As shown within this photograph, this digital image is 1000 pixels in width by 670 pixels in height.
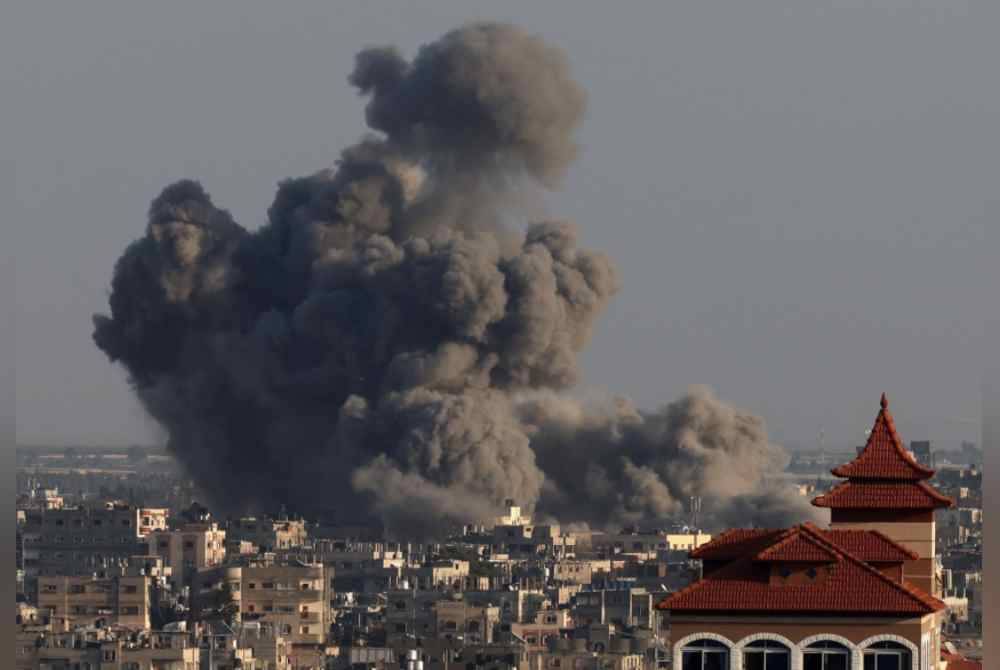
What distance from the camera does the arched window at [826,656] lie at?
847 inches

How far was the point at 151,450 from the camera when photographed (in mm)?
154250

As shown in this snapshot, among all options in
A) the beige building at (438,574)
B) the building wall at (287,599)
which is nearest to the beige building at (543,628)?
the building wall at (287,599)

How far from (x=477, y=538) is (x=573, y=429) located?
5.44m

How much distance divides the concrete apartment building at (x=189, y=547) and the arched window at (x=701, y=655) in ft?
313

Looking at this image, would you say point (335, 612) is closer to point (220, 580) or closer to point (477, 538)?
point (220, 580)

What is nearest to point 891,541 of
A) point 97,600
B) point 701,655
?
point 701,655

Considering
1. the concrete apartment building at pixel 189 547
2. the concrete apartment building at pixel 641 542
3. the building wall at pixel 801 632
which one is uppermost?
the concrete apartment building at pixel 641 542

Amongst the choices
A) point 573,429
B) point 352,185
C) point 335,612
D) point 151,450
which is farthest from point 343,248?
point 151,450

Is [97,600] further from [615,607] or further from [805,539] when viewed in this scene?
[805,539]

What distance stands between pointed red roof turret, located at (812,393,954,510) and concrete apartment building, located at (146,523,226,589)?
92430 mm

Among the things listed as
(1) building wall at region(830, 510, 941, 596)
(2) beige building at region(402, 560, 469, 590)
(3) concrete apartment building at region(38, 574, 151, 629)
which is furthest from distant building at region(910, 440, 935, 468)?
(1) building wall at region(830, 510, 941, 596)

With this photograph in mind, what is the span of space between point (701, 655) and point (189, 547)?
101m

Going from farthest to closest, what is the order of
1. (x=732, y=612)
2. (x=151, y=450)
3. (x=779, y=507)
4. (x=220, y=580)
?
(x=151, y=450), (x=779, y=507), (x=220, y=580), (x=732, y=612)

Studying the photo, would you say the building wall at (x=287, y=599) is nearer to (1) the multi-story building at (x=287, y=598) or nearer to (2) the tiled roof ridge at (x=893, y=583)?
(1) the multi-story building at (x=287, y=598)
